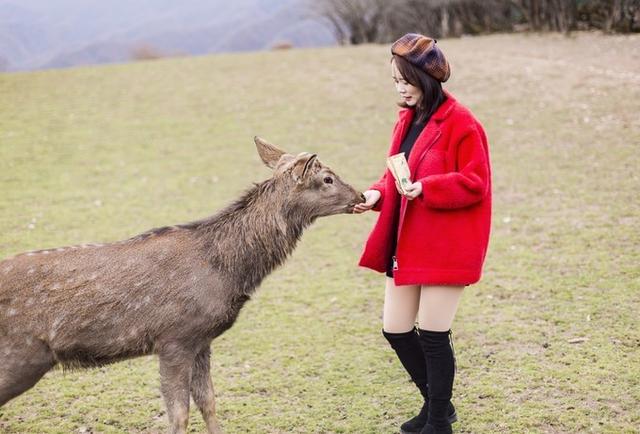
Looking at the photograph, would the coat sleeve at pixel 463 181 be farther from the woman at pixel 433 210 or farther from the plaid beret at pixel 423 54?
the plaid beret at pixel 423 54

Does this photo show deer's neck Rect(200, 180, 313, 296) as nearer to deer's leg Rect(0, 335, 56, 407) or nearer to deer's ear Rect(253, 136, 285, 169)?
deer's ear Rect(253, 136, 285, 169)

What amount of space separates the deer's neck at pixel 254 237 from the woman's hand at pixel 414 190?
969mm

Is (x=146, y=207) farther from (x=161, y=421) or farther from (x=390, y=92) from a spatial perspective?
(x=390, y=92)

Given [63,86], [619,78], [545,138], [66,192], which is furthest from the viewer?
[63,86]

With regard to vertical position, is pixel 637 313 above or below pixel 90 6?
below

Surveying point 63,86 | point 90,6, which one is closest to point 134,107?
point 63,86

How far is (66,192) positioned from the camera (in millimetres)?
13141

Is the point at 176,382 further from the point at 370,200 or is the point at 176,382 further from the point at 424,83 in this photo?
the point at 424,83

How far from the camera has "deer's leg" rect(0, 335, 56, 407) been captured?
14.4 ft

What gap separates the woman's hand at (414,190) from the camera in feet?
13.7

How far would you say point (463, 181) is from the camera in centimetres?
415

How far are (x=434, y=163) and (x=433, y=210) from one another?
0.29 meters

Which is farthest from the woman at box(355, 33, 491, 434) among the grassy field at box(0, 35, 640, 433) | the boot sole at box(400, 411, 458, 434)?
the grassy field at box(0, 35, 640, 433)

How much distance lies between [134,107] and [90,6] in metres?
14.9
